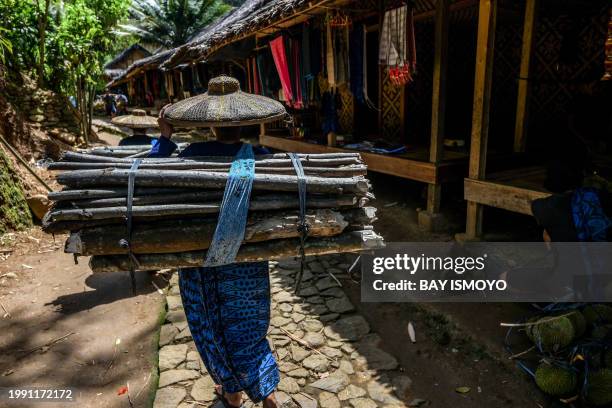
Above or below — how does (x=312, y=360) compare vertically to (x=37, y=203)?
below

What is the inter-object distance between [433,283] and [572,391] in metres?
1.91

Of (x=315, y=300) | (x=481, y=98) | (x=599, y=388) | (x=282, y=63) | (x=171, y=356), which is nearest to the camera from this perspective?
(x=599, y=388)

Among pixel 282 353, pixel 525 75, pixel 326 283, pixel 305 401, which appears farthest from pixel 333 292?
pixel 525 75

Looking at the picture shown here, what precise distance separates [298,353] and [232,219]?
2087mm

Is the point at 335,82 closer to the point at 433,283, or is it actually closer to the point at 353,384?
the point at 433,283

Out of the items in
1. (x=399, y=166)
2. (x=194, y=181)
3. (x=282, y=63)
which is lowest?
(x=399, y=166)

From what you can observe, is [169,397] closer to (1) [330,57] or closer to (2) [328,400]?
(2) [328,400]

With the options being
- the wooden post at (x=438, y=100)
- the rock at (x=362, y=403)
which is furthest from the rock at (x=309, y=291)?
the wooden post at (x=438, y=100)

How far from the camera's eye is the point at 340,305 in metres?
4.44

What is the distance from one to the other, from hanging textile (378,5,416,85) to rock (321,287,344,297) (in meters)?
3.09

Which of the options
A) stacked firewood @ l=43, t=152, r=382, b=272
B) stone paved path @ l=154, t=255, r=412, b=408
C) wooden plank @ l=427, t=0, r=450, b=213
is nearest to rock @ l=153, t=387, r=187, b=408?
stone paved path @ l=154, t=255, r=412, b=408

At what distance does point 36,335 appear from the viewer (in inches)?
157

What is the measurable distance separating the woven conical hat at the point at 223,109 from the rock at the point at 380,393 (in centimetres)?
211

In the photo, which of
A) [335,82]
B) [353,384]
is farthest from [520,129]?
[353,384]
